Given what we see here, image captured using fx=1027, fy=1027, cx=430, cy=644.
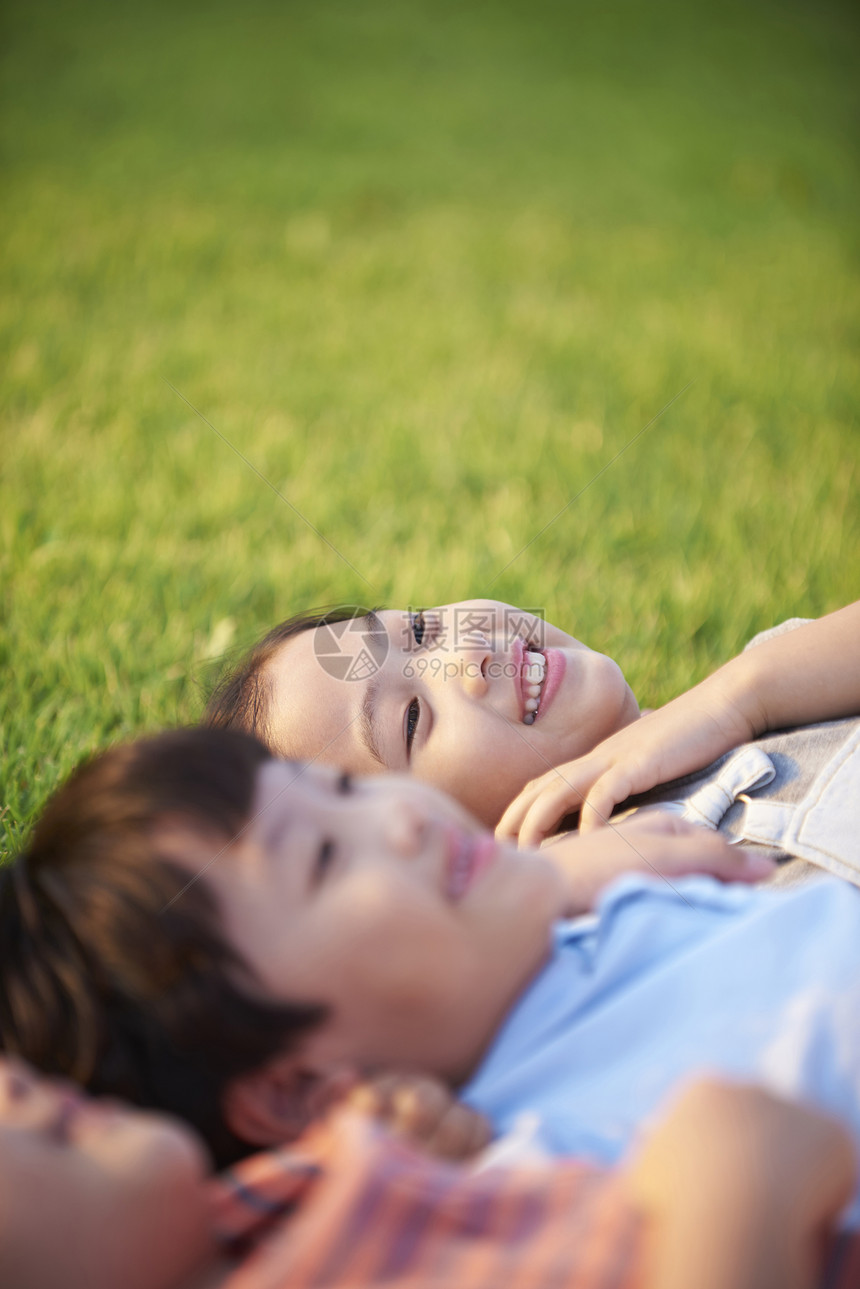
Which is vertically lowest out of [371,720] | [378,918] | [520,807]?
[520,807]

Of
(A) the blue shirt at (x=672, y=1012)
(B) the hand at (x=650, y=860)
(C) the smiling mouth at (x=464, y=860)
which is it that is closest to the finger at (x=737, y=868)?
(B) the hand at (x=650, y=860)

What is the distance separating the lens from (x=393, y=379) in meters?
4.04

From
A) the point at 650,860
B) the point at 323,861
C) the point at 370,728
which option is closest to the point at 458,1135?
the point at 323,861

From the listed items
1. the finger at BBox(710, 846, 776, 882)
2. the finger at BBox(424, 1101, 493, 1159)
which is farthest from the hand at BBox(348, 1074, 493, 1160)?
the finger at BBox(710, 846, 776, 882)

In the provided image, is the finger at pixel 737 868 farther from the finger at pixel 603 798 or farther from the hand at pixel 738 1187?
the hand at pixel 738 1187

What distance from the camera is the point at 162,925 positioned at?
2.97 feet

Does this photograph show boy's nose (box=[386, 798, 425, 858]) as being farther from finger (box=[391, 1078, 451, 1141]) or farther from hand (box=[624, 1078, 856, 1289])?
hand (box=[624, 1078, 856, 1289])

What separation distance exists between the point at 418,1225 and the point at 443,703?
0.90 metres

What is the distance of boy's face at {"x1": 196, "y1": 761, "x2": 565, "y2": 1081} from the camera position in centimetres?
91

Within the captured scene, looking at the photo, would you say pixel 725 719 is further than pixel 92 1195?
Yes

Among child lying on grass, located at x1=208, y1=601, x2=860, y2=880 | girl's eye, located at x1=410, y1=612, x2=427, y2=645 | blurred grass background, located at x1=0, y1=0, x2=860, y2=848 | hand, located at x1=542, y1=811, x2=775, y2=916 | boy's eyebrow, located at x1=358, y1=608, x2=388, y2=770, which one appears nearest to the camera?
hand, located at x1=542, y1=811, x2=775, y2=916

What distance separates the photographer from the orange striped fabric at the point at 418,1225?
72cm

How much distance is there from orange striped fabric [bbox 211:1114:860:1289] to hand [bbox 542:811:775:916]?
18.2 inches

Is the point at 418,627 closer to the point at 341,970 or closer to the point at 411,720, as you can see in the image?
the point at 411,720
